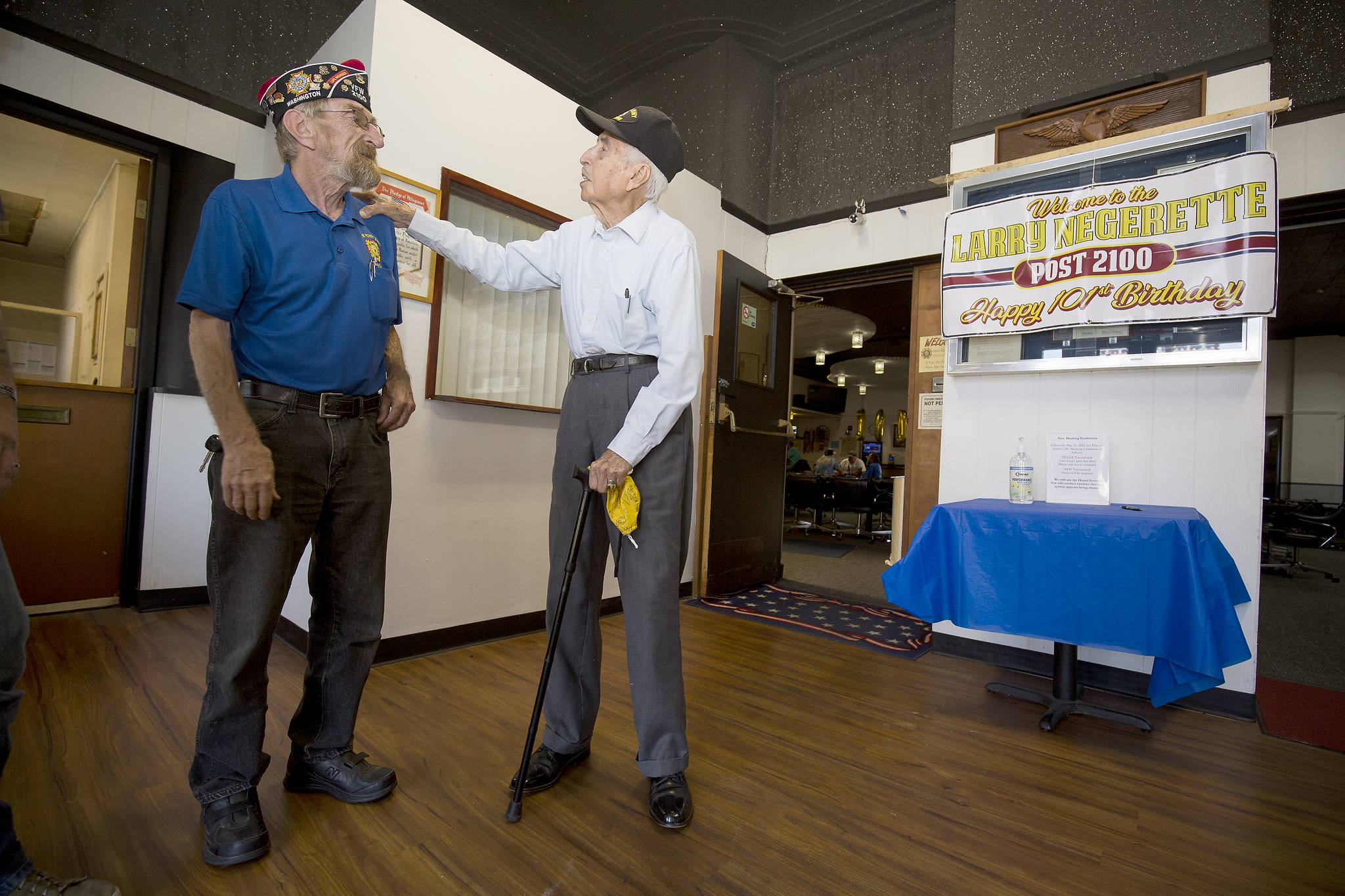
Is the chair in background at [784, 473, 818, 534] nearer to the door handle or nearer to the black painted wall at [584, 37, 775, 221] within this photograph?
the door handle

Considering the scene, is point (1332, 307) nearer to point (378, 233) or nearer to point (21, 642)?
point (378, 233)

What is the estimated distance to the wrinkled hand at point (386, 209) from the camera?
1.48 metres

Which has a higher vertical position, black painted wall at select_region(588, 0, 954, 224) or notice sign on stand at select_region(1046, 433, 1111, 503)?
black painted wall at select_region(588, 0, 954, 224)

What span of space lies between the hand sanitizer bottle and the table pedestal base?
0.56 meters

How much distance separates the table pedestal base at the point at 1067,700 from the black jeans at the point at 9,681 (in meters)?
2.59

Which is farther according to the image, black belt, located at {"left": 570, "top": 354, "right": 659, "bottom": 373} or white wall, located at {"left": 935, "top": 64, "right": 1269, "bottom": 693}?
white wall, located at {"left": 935, "top": 64, "right": 1269, "bottom": 693}

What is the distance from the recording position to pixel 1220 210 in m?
2.24

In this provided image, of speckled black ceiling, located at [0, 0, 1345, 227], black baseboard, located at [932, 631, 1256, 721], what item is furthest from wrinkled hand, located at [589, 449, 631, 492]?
speckled black ceiling, located at [0, 0, 1345, 227]

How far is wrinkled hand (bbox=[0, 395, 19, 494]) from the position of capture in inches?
34.4

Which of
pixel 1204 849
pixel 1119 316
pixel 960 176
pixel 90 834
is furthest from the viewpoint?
pixel 960 176

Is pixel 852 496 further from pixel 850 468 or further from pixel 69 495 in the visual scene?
pixel 69 495

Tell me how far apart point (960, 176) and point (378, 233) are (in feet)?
8.60

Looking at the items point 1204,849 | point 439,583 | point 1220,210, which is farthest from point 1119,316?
point 439,583

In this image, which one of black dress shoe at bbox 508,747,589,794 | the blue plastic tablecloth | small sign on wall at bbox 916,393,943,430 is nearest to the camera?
black dress shoe at bbox 508,747,589,794
